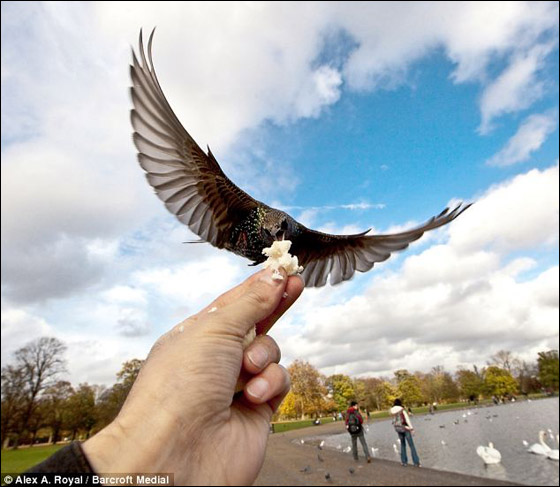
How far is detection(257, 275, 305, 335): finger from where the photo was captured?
9.53ft

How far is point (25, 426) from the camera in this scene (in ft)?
183

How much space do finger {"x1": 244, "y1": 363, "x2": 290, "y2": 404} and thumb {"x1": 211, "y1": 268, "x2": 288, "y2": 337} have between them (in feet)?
1.14

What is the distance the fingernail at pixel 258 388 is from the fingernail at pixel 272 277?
0.67 m

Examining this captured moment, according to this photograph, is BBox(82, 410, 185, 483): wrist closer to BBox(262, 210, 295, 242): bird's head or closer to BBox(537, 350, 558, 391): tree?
BBox(262, 210, 295, 242): bird's head

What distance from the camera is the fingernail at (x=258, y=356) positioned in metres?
2.65

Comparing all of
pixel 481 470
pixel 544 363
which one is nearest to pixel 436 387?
pixel 544 363

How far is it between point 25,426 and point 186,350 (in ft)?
227

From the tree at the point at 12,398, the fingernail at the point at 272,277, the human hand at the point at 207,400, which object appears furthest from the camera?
the tree at the point at 12,398

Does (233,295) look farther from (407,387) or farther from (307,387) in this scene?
(407,387)

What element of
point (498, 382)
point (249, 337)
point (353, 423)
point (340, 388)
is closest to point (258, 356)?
point (249, 337)

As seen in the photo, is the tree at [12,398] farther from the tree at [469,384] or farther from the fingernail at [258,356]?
the tree at [469,384]

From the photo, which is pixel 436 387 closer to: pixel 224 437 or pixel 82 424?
pixel 82 424

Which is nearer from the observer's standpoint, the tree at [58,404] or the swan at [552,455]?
the swan at [552,455]

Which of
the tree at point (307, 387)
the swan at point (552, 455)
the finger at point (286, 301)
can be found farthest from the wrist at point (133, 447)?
the tree at point (307, 387)
